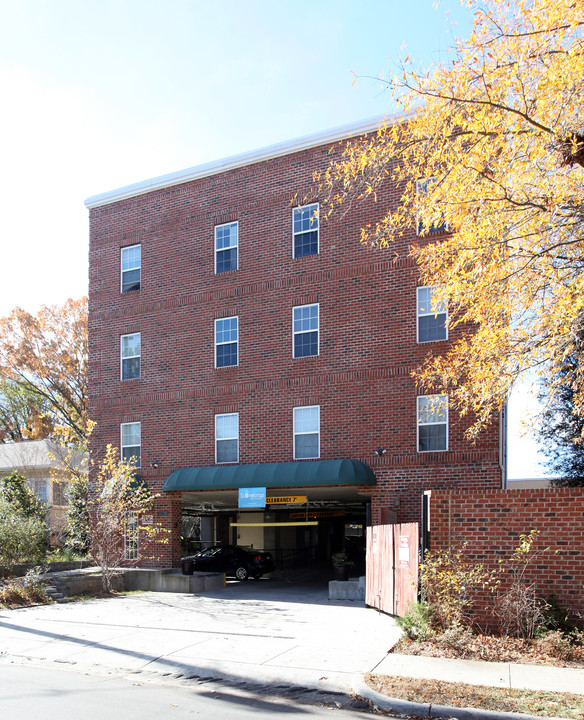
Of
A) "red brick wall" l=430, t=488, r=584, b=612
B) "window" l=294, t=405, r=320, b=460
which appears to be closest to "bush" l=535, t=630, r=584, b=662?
"red brick wall" l=430, t=488, r=584, b=612

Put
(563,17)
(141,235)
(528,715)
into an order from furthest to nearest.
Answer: (141,235), (563,17), (528,715)

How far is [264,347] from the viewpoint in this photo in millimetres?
22359

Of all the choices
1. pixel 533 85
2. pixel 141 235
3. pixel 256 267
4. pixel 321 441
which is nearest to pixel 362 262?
pixel 256 267

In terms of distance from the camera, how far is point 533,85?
1006 centimetres

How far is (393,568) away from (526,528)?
3404mm

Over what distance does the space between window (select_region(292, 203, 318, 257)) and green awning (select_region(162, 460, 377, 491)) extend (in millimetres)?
6611

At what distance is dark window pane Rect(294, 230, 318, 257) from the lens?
72.1ft

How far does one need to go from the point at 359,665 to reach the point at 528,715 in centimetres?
291

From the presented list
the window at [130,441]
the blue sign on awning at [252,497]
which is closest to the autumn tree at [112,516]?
the window at [130,441]

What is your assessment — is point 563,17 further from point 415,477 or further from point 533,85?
point 415,477

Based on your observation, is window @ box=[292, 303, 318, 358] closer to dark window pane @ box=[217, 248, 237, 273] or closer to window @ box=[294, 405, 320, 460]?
window @ box=[294, 405, 320, 460]

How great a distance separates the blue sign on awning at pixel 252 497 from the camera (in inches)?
824

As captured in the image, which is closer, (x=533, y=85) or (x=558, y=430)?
(x=533, y=85)

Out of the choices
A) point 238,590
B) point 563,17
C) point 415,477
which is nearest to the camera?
point 563,17
